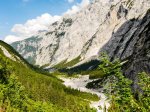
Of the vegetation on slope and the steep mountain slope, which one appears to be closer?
the vegetation on slope

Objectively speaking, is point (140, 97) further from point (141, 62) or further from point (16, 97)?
point (141, 62)

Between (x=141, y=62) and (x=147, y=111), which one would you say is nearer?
(x=147, y=111)

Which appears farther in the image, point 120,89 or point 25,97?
point 25,97

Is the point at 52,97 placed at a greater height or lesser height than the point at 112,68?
greater

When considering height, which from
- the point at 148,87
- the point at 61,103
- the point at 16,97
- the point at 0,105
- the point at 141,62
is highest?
the point at 141,62

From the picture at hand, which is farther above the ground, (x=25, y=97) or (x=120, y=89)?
(x=25, y=97)

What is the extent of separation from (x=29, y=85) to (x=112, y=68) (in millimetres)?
155862

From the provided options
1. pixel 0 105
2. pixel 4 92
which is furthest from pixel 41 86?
pixel 0 105

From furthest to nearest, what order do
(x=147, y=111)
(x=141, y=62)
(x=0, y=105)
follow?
(x=141, y=62)
(x=0, y=105)
(x=147, y=111)

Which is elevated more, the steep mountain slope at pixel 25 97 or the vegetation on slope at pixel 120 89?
the steep mountain slope at pixel 25 97

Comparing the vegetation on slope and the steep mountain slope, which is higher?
the steep mountain slope

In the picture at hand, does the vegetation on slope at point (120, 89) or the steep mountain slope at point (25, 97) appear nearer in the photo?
the vegetation on slope at point (120, 89)

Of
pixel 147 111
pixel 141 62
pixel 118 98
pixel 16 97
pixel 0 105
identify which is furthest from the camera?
pixel 141 62

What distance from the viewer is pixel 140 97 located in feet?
68.9
